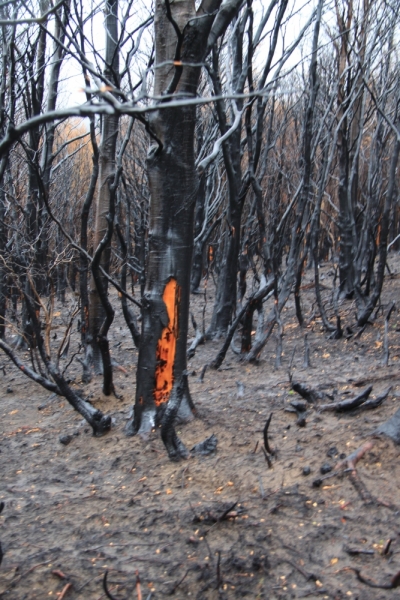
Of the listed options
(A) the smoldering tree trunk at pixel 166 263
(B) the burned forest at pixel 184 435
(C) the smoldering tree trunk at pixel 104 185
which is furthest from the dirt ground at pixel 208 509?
(C) the smoldering tree trunk at pixel 104 185

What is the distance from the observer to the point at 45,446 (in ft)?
12.6

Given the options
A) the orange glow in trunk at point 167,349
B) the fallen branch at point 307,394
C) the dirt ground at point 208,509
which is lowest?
the dirt ground at point 208,509

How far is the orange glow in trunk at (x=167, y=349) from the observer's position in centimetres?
344

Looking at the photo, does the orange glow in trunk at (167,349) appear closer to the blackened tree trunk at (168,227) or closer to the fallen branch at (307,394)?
the blackened tree trunk at (168,227)

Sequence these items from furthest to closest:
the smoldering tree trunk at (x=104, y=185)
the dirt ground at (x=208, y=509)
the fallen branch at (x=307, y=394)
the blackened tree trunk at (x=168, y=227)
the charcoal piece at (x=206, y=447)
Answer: the smoldering tree trunk at (x=104, y=185) < the fallen branch at (x=307, y=394) < the blackened tree trunk at (x=168, y=227) < the charcoal piece at (x=206, y=447) < the dirt ground at (x=208, y=509)

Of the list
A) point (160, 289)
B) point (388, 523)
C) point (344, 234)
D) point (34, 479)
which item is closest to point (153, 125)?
point (160, 289)

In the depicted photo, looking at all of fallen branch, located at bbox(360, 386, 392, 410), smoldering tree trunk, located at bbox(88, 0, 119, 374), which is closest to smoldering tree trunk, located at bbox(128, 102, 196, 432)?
fallen branch, located at bbox(360, 386, 392, 410)

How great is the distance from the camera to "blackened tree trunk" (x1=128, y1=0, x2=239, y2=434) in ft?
11.0

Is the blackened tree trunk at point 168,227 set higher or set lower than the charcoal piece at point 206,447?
higher

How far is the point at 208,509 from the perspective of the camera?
2.67 metres

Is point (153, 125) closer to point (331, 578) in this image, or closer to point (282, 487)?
point (282, 487)

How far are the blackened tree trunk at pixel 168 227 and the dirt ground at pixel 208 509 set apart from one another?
1.23 feet

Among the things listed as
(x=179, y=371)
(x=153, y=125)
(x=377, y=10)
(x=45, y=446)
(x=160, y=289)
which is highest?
(x=377, y=10)

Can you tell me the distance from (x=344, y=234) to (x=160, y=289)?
17.8 ft
